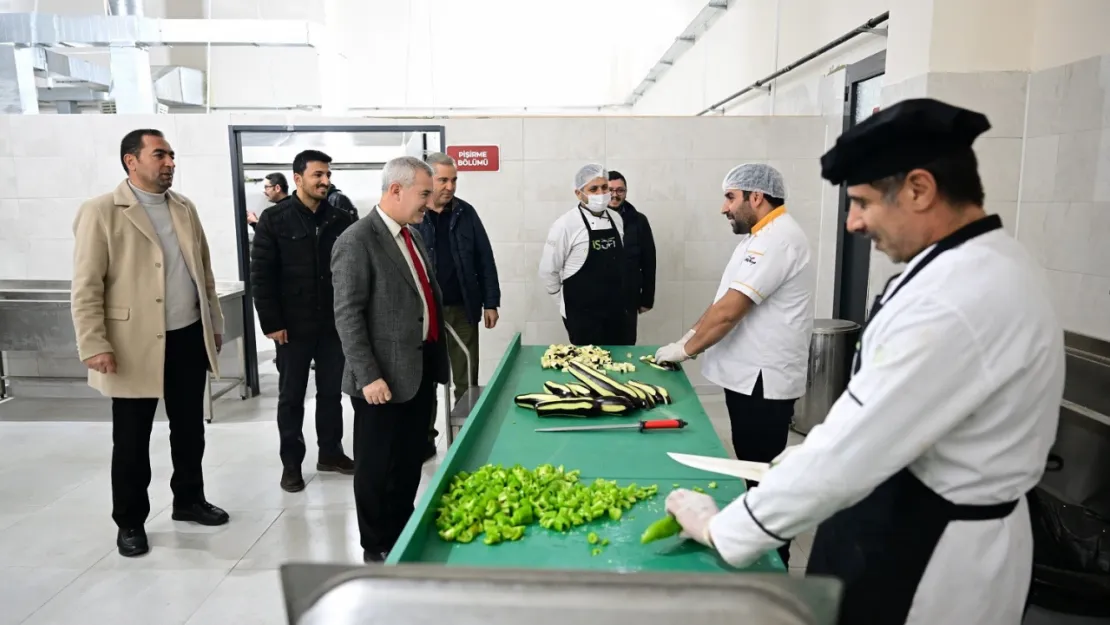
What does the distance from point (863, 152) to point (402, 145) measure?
5410 mm

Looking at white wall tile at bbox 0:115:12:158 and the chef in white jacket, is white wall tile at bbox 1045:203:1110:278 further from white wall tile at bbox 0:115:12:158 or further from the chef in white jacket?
white wall tile at bbox 0:115:12:158

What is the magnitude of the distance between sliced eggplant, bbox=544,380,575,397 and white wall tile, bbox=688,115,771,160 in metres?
2.88

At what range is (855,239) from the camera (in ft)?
14.2

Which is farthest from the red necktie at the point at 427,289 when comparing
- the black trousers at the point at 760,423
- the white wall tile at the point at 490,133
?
the white wall tile at the point at 490,133

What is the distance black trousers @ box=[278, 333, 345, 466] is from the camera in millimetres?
3637

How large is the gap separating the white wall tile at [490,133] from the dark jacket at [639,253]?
90 centimetres

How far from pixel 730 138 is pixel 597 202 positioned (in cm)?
147

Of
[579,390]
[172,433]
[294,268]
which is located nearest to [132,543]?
[172,433]

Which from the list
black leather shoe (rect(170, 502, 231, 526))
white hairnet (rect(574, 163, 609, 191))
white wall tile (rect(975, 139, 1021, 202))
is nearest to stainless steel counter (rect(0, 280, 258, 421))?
black leather shoe (rect(170, 502, 231, 526))

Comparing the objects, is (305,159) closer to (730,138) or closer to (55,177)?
(55,177)

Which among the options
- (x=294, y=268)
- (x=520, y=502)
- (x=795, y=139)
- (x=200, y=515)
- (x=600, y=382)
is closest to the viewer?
(x=520, y=502)

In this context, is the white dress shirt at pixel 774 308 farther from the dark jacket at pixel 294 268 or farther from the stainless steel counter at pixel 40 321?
the stainless steel counter at pixel 40 321

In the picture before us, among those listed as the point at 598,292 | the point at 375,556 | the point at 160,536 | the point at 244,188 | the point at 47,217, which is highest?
the point at 244,188

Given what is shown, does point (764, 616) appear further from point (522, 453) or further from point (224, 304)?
point (224, 304)
